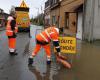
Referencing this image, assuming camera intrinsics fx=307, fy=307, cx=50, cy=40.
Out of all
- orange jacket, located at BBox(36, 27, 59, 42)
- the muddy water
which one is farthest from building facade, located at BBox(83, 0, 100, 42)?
orange jacket, located at BBox(36, 27, 59, 42)

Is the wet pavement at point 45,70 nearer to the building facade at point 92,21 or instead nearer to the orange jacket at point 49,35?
the orange jacket at point 49,35

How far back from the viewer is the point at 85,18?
25.1m

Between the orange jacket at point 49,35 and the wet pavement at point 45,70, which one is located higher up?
the orange jacket at point 49,35

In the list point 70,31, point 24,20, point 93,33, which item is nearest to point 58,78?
point 93,33

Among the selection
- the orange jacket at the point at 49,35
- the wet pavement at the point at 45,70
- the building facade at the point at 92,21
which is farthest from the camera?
the building facade at the point at 92,21

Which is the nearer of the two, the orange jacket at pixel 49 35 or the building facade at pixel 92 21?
the orange jacket at pixel 49 35

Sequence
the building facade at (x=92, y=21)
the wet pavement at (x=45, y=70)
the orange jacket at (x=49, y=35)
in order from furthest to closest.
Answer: the building facade at (x=92, y=21)
the orange jacket at (x=49, y=35)
the wet pavement at (x=45, y=70)

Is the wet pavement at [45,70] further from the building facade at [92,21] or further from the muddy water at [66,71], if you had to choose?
the building facade at [92,21]

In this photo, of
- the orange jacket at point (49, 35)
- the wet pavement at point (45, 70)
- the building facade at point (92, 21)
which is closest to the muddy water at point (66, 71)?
the wet pavement at point (45, 70)

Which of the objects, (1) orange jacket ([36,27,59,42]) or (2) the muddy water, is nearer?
(2) the muddy water

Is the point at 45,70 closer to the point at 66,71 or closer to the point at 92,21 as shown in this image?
the point at 66,71

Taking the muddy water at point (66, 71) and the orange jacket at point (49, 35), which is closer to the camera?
the muddy water at point (66, 71)

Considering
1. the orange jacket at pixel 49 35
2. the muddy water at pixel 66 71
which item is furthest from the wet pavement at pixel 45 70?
the orange jacket at pixel 49 35

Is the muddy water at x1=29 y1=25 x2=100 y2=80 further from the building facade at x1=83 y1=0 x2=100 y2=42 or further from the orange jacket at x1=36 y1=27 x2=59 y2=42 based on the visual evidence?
the building facade at x1=83 y1=0 x2=100 y2=42
